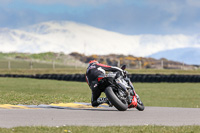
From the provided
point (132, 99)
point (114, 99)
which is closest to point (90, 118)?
point (114, 99)

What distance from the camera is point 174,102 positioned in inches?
766

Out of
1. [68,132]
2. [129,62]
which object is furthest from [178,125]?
A: [129,62]

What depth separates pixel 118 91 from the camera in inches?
448

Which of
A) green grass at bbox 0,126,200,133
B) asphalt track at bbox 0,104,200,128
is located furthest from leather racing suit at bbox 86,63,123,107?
green grass at bbox 0,126,200,133

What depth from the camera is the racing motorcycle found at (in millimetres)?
11156

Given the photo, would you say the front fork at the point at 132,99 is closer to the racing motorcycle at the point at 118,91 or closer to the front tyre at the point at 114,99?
the racing motorcycle at the point at 118,91

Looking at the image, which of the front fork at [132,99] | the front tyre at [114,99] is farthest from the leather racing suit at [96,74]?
the front fork at [132,99]

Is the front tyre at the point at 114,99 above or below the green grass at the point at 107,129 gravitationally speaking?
above

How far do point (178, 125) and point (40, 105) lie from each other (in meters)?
5.42

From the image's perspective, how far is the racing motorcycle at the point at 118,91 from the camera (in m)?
11.2

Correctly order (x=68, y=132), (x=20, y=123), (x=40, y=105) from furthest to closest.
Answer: (x=40, y=105) → (x=20, y=123) → (x=68, y=132)

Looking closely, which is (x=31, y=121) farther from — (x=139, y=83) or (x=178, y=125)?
(x=139, y=83)

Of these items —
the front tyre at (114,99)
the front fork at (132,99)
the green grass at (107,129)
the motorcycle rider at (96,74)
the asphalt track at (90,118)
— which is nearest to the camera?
the green grass at (107,129)

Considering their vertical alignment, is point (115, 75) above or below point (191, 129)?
above
